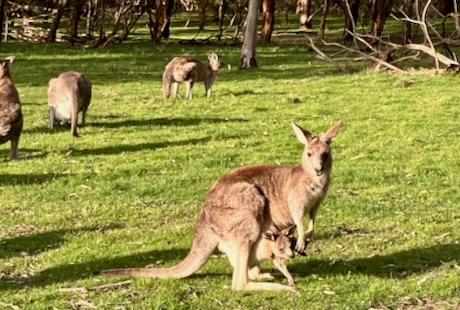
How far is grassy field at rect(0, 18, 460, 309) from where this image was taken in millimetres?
5781

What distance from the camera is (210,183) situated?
359 inches

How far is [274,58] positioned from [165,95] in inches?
329

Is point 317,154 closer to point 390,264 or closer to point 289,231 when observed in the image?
point 289,231

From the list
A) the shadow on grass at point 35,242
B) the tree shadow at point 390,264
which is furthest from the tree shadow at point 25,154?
the tree shadow at point 390,264

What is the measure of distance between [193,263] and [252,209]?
0.56 metres

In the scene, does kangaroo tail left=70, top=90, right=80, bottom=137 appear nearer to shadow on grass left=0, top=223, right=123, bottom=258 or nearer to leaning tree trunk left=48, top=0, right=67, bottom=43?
shadow on grass left=0, top=223, right=123, bottom=258

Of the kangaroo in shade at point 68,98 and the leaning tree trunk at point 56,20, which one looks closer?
the kangaroo in shade at point 68,98

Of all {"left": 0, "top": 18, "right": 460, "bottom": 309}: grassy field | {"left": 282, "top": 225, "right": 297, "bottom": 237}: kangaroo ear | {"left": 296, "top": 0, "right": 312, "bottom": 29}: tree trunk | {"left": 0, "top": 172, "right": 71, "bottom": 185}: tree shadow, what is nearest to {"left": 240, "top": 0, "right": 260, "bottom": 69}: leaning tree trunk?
{"left": 0, "top": 18, "right": 460, "bottom": 309}: grassy field

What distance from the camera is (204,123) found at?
12.8m

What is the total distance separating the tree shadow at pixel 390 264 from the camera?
6.18m

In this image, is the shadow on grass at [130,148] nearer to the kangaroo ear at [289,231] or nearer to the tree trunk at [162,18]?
the kangaroo ear at [289,231]

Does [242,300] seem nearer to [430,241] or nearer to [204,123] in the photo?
[430,241]

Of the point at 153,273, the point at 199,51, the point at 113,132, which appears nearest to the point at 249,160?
the point at 113,132

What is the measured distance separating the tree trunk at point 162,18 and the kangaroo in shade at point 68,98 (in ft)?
52.9
